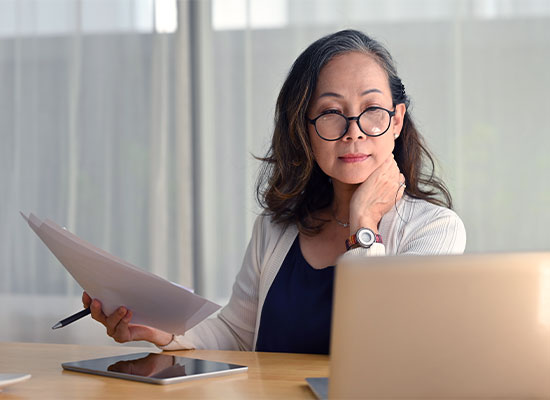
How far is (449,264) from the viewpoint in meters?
0.76

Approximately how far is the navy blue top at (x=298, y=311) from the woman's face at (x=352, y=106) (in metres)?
0.27

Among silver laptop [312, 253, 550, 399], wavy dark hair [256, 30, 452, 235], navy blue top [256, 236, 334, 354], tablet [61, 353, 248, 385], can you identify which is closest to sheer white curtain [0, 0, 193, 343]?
wavy dark hair [256, 30, 452, 235]

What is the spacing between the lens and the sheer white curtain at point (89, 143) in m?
3.09

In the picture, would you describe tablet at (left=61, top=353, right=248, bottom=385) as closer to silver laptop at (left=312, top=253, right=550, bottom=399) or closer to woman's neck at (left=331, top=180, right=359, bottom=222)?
silver laptop at (left=312, top=253, right=550, bottom=399)

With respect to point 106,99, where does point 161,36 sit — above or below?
above

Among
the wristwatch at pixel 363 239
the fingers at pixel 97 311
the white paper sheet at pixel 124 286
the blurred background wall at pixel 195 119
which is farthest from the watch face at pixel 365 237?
the blurred background wall at pixel 195 119

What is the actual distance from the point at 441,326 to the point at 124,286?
782 mm

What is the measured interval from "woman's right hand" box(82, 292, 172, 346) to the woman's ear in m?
0.82

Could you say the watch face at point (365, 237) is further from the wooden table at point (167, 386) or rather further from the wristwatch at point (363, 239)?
the wooden table at point (167, 386)

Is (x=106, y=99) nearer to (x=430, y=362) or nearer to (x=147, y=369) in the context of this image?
(x=147, y=369)

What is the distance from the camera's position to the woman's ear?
185cm

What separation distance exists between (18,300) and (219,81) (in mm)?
1404

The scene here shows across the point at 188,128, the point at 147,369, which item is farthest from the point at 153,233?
the point at 147,369

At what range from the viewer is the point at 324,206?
197 cm
